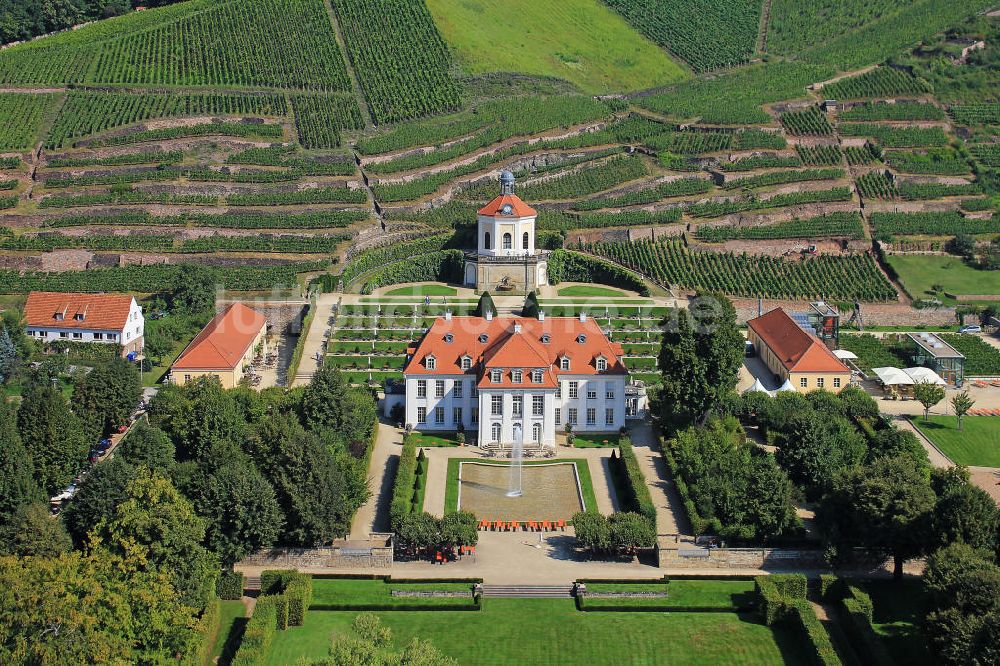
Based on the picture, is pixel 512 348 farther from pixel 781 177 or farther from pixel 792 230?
pixel 781 177

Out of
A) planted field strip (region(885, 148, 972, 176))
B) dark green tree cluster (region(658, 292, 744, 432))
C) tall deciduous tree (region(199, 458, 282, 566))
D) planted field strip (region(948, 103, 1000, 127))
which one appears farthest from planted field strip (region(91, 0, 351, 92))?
tall deciduous tree (region(199, 458, 282, 566))

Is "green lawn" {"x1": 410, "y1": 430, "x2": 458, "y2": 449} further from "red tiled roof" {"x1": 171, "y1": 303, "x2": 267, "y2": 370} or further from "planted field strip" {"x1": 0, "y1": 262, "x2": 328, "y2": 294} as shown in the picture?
"planted field strip" {"x1": 0, "y1": 262, "x2": 328, "y2": 294}

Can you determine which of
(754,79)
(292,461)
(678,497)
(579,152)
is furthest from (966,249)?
(292,461)

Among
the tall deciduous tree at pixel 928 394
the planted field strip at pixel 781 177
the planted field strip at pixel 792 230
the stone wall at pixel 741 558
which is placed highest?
the planted field strip at pixel 781 177

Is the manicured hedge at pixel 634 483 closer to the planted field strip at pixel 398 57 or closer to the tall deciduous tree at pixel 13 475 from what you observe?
the tall deciduous tree at pixel 13 475

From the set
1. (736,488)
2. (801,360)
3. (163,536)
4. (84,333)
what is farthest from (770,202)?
(163,536)

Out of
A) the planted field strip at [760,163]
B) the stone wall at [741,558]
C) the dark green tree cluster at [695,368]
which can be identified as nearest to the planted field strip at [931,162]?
the planted field strip at [760,163]
